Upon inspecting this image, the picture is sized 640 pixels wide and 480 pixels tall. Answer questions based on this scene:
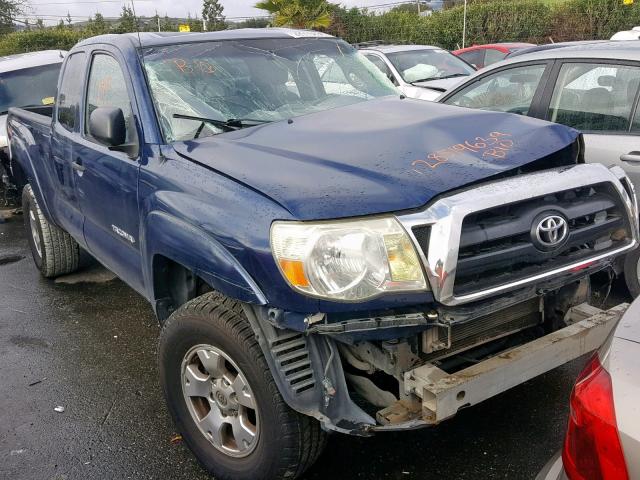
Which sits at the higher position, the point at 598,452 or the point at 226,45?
the point at 226,45

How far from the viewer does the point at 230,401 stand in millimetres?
2818

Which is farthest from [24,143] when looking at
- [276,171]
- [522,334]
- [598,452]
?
[598,452]

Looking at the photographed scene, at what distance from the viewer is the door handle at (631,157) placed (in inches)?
158

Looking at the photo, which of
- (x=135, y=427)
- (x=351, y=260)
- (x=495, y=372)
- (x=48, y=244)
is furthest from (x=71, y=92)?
(x=495, y=372)

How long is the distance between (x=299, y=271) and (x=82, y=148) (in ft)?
7.62

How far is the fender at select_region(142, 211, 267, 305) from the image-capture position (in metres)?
2.51

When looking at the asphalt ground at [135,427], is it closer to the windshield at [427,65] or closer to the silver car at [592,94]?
the silver car at [592,94]

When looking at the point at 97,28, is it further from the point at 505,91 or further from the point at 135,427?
the point at 135,427

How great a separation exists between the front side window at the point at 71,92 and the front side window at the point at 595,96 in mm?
3221

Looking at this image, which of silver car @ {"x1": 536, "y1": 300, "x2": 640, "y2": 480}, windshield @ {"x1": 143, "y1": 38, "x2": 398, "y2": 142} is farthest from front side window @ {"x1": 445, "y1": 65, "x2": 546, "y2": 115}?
silver car @ {"x1": 536, "y1": 300, "x2": 640, "y2": 480}

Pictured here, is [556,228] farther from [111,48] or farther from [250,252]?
[111,48]

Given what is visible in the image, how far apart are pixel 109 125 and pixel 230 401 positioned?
1.53 m

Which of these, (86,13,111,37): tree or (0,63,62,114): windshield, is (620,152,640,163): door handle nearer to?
(0,63,62,114): windshield

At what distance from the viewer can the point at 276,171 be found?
273cm
